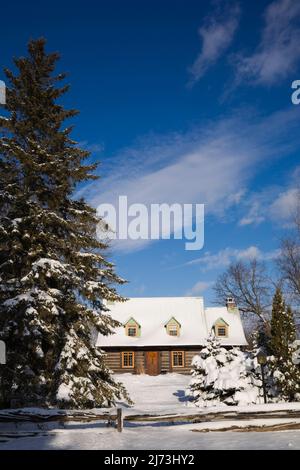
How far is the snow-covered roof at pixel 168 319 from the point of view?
132 ft

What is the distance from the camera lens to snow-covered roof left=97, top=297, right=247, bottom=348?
1583 inches

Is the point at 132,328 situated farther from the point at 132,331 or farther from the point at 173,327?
the point at 173,327

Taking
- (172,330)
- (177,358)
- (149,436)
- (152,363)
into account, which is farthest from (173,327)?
(149,436)

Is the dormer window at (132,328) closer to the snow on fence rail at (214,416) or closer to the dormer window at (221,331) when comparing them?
the dormer window at (221,331)

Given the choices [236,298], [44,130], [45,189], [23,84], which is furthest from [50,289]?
[236,298]

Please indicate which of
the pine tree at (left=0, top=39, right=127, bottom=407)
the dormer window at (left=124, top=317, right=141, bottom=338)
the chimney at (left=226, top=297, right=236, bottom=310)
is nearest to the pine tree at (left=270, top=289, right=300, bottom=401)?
the pine tree at (left=0, top=39, right=127, bottom=407)

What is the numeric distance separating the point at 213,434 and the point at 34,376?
6.29 meters

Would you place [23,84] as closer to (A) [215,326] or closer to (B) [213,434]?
(B) [213,434]

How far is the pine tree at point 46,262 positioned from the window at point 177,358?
24.9m

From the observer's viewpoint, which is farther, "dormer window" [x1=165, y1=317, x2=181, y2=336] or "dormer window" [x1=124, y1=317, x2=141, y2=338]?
"dormer window" [x1=124, y1=317, x2=141, y2=338]

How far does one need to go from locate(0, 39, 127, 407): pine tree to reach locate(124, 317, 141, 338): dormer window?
83.8 ft

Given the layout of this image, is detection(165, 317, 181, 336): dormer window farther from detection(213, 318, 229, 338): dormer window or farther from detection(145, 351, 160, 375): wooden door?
detection(213, 318, 229, 338): dormer window

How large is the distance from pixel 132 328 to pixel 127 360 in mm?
3058

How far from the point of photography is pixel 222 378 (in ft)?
67.7
